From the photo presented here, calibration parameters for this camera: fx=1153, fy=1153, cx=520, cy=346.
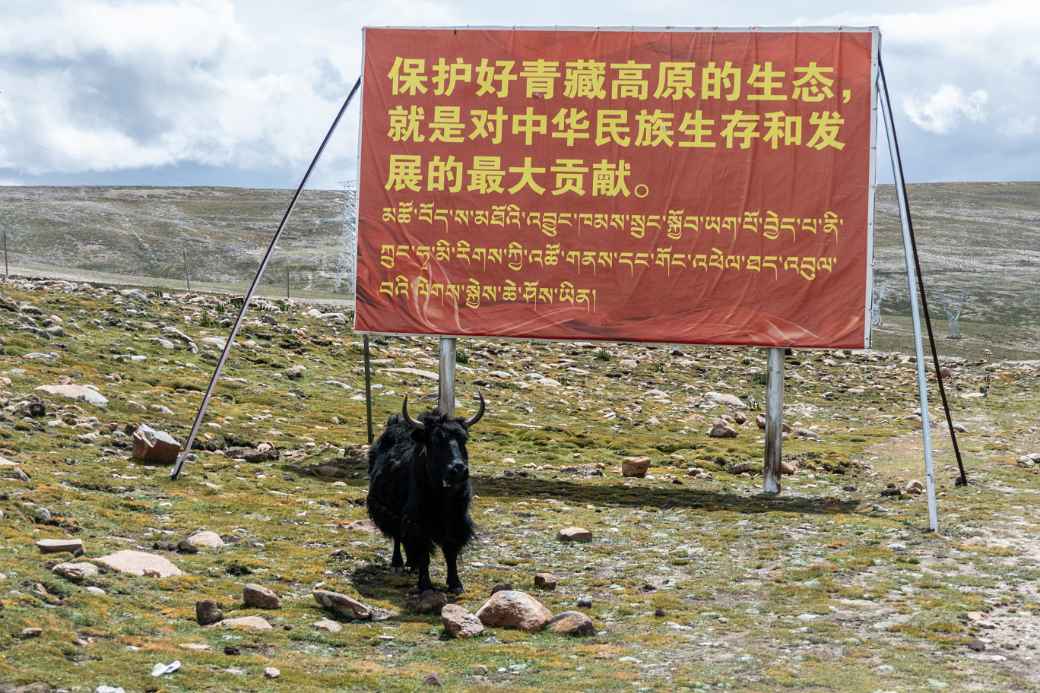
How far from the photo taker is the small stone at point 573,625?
9156 millimetres

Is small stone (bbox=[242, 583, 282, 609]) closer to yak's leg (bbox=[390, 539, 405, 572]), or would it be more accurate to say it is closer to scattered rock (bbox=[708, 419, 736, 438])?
yak's leg (bbox=[390, 539, 405, 572])

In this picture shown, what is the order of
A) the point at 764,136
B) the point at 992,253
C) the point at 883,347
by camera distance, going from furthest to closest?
the point at 992,253
the point at 883,347
the point at 764,136

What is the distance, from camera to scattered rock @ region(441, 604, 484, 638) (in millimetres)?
8977

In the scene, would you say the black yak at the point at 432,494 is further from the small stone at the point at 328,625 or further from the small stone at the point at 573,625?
the small stone at the point at 573,625

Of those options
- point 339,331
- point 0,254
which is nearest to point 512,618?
point 339,331

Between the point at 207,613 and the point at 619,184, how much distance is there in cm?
1016

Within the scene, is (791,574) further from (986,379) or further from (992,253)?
(992,253)

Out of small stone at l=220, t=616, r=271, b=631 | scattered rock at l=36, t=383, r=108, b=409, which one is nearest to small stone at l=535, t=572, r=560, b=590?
small stone at l=220, t=616, r=271, b=631

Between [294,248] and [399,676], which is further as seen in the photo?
[294,248]

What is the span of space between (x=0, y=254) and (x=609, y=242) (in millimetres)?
51652

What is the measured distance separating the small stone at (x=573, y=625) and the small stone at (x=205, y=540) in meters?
→ 3.91

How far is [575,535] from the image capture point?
1319 centimetres

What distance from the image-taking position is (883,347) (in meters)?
40.5

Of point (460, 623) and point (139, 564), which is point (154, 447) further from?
point (460, 623)
